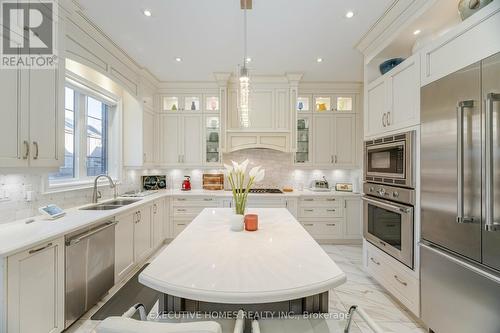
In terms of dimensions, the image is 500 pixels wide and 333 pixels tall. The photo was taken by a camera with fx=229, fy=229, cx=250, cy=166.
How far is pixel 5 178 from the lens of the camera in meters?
1.86

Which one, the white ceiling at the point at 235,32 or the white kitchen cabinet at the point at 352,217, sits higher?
the white ceiling at the point at 235,32

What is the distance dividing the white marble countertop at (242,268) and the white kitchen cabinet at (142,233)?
1.66 m

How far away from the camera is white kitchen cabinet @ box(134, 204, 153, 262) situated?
292 cm

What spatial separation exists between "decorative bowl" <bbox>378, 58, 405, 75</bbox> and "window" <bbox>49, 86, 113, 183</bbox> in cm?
363

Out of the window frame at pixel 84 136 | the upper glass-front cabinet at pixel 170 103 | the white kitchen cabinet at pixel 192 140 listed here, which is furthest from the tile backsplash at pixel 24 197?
the upper glass-front cabinet at pixel 170 103

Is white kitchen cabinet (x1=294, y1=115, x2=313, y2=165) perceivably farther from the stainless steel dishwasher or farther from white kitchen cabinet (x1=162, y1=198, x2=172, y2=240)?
the stainless steel dishwasher

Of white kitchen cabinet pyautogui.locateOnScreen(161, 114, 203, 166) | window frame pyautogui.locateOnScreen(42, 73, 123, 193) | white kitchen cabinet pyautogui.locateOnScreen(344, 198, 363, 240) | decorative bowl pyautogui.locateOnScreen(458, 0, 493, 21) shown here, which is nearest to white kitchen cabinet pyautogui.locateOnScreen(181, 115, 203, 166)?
white kitchen cabinet pyautogui.locateOnScreen(161, 114, 203, 166)

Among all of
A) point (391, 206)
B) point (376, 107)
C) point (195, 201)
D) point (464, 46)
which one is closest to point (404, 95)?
point (376, 107)

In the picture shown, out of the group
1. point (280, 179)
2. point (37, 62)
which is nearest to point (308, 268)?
point (37, 62)

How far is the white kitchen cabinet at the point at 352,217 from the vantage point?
3.97 m

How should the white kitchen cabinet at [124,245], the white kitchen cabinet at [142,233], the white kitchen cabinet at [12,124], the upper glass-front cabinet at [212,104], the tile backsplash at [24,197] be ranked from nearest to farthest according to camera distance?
the white kitchen cabinet at [12,124]
the tile backsplash at [24,197]
the white kitchen cabinet at [124,245]
the white kitchen cabinet at [142,233]
the upper glass-front cabinet at [212,104]

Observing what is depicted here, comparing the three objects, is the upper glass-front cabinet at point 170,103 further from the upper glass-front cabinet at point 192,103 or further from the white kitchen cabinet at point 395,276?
the white kitchen cabinet at point 395,276

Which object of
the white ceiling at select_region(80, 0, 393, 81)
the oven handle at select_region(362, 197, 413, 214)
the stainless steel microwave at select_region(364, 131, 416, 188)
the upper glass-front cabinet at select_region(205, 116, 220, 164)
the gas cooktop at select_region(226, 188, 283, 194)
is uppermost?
the white ceiling at select_region(80, 0, 393, 81)

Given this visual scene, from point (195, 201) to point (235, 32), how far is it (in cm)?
260
